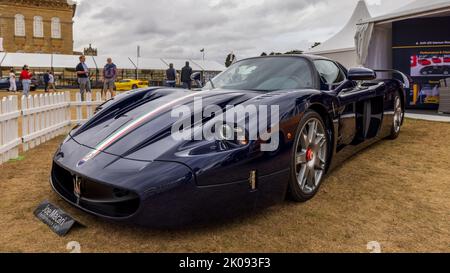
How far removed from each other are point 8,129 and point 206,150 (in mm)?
3112

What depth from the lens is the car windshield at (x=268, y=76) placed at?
10.3 ft

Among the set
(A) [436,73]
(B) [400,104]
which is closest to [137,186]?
(B) [400,104]

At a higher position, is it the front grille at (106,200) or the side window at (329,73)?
the side window at (329,73)

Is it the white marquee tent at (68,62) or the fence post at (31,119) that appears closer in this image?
the fence post at (31,119)

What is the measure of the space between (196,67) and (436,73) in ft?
85.6

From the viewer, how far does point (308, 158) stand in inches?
106

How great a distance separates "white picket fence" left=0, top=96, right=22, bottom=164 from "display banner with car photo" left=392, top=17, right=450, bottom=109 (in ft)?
31.9

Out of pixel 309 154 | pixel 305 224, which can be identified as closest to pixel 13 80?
pixel 309 154

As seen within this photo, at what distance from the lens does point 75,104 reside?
662cm

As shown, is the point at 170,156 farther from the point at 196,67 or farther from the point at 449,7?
the point at 196,67

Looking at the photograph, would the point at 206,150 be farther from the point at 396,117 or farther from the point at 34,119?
the point at 396,117

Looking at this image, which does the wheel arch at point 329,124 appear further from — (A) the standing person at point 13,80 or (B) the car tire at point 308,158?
(A) the standing person at point 13,80

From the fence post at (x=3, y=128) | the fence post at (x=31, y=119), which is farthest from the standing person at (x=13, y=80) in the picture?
the fence post at (x=3, y=128)

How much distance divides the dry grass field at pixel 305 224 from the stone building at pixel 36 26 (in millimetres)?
52499
